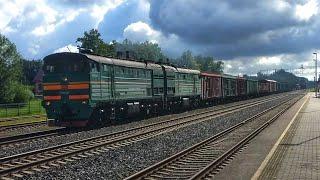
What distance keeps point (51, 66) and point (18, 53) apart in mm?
44362

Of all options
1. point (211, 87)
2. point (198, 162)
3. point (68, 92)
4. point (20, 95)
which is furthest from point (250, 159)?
point (20, 95)

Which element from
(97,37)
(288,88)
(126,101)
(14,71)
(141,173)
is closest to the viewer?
(141,173)

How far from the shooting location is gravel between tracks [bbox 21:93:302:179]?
39.3ft

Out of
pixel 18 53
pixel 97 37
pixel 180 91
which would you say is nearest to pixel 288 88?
pixel 97 37

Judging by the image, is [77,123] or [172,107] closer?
[77,123]

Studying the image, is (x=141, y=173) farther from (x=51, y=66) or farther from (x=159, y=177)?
(x=51, y=66)

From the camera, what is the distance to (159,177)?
461 inches

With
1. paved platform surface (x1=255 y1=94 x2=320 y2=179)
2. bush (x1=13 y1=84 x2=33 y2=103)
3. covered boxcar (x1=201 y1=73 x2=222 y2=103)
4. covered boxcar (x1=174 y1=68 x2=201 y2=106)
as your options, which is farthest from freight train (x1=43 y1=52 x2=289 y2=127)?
bush (x1=13 y1=84 x2=33 y2=103)

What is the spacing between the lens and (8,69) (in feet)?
207

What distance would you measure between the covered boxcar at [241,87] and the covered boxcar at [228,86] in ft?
7.98

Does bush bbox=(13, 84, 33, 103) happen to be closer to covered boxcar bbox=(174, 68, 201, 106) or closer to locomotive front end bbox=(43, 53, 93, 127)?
covered boxcar bbox=(174, 68, 201, 106)

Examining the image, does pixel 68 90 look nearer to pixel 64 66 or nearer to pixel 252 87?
pixel 64 66

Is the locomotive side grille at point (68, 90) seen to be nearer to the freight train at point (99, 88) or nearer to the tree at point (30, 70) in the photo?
the freight train at point (99, 88)

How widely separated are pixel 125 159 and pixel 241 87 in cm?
5734
